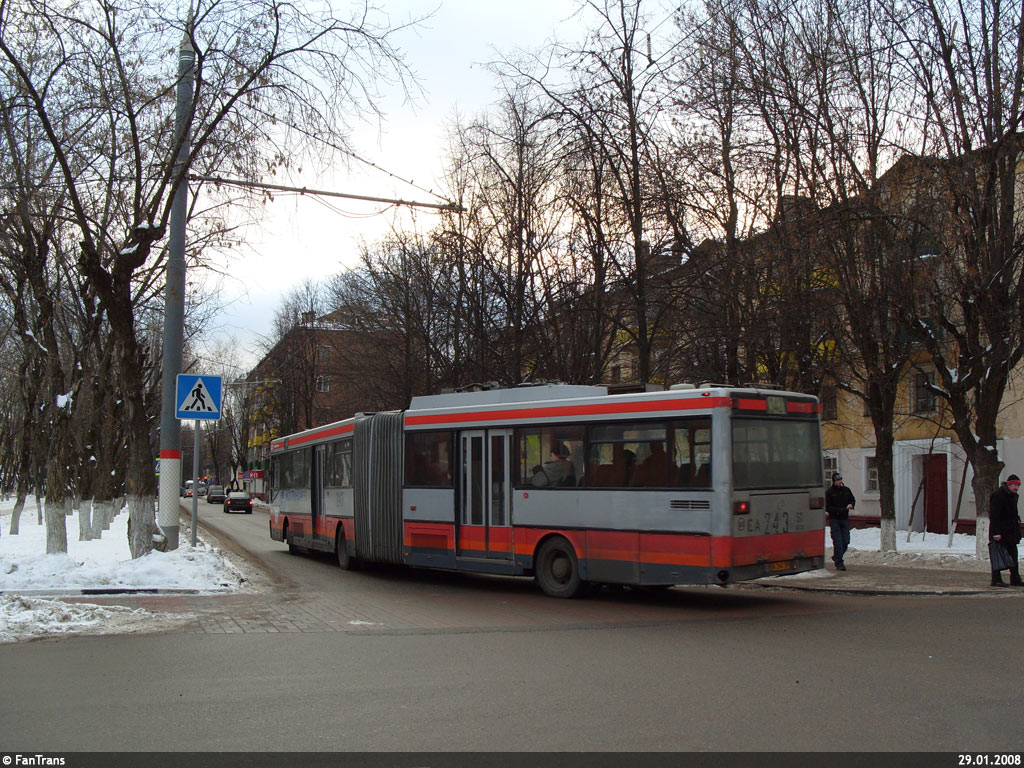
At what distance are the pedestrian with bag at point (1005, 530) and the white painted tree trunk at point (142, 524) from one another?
43.7 feet

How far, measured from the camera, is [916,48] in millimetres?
17375

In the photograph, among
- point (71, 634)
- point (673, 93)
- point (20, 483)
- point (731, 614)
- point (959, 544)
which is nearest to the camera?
point (71, 634)

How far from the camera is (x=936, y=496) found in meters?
31.5

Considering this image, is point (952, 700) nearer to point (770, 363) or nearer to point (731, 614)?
point (731, 614)

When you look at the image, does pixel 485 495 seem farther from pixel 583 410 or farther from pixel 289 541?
pixel 289 541

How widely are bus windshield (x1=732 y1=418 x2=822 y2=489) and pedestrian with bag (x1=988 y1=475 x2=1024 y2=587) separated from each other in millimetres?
3189

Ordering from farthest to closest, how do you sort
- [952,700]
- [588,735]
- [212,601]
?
[212,601], [952,700], [588,735]

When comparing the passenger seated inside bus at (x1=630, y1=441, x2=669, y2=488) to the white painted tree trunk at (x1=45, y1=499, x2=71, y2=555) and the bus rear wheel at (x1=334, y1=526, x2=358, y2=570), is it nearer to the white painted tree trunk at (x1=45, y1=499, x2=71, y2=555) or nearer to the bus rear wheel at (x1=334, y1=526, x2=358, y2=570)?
the bus rear wheel at (x1=334, y1=526, x2=358, y2=570)

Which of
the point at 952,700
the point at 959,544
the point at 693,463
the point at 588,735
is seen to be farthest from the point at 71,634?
the point at 959,544

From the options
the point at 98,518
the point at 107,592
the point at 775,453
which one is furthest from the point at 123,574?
the point at 98,518

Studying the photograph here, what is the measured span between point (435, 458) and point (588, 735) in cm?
990

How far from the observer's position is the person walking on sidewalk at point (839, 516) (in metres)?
17.3

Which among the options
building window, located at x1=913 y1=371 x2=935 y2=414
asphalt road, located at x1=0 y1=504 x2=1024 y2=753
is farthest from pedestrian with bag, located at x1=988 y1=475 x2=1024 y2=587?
building window, located at x1=913 y1=371 x2=935 y2=414

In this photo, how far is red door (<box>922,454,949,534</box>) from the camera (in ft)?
102
